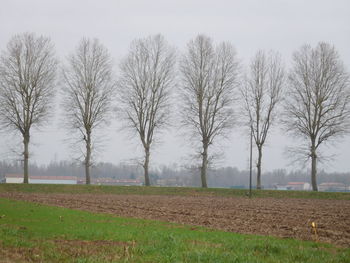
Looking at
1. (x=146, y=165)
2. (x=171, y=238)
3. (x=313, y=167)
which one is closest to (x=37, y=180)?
(x=146, y=165)

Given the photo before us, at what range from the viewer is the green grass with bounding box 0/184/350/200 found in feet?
137

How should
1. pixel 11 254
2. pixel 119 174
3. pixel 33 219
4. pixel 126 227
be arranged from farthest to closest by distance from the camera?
pixel 119 174
pixel 33 219
pixel 126 227
pixel 11 254

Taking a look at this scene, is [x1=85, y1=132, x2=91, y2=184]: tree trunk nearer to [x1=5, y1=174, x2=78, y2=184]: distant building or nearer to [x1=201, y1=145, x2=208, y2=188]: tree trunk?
[x1=201, y1=145, x2=208, y2=188]: tree trunk

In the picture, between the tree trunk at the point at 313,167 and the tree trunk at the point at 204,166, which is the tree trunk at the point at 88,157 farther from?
the tree trunk at the point at 313,167

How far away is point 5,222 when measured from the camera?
1586 cm

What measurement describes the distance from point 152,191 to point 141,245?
1375 inches

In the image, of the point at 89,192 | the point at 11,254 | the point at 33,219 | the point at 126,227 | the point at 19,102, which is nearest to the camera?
the point at 11,254

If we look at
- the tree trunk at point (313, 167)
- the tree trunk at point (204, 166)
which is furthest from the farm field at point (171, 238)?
the tree trunk at point (313, 167)

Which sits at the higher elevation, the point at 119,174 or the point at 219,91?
the point at 219,91

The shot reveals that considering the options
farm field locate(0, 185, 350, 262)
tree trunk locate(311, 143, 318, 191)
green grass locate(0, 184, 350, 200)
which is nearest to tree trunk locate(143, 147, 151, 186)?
green grass locate(0, 184, 350, 200)

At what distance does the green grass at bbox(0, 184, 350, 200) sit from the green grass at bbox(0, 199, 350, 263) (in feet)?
91.1

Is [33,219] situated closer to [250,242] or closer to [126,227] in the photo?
[126,227]

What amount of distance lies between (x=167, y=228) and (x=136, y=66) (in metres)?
40.3

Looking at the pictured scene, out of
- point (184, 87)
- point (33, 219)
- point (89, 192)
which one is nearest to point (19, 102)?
point (89, 192)
